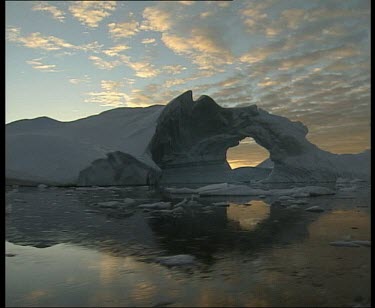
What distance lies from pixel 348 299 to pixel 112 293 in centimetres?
211

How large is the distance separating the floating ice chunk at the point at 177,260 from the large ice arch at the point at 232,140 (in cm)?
2237

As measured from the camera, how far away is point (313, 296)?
3.23m

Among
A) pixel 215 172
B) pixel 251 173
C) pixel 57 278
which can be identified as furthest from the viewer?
pixel 251 173

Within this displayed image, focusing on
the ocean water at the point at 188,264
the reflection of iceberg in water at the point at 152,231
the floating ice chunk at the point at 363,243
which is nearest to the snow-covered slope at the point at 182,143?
the reflection of iceberg in water at the point at 152,231

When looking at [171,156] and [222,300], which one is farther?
[171,156]

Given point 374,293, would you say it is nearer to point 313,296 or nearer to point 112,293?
point 313,296

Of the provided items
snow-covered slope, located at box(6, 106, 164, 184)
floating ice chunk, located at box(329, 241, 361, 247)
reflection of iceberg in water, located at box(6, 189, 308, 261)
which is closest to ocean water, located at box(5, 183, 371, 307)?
reflection of iceberg in water, located at box(6, 189, 308, 261)

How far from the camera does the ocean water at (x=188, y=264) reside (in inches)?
127

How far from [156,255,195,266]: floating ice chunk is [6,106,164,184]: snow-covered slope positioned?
19.0 meters

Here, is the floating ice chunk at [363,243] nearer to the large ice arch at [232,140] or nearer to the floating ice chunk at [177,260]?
the floating ice chunk at [177,260]

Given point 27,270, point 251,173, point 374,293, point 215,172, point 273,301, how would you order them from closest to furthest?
1. point 273,301
2. point 374,293
3. point 27,270
4. point 215,172
5. point 251,173

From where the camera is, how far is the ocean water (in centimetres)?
323

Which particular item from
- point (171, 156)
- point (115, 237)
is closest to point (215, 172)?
point (171, 156)

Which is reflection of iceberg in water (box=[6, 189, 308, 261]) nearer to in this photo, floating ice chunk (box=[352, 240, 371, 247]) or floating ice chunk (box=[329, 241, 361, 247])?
floating ice chunk (box=[329, 241, 361, 247])
